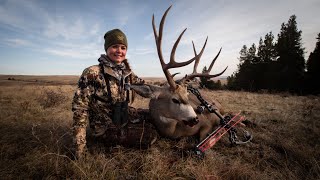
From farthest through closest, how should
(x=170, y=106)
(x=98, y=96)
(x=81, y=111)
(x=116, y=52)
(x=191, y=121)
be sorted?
(x=170, y=106) → (x=191, y=121) → (x=116, y=52) → (x=98, y=96) → (x=81, y=111)

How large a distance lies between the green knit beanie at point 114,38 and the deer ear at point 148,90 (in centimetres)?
78

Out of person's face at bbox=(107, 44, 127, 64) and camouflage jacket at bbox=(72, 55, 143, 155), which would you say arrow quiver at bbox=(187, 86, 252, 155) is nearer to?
camouflage jacket at bbox=(72, 55, 143, 155)

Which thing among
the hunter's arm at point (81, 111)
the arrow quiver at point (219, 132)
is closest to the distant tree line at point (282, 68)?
the arrow quiver at point (219, 132)

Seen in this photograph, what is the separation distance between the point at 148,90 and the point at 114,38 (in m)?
1.06

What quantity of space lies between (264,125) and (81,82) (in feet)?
14.1

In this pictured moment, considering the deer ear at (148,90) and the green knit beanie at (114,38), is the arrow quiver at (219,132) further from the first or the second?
the green knit beanie at (114,38)

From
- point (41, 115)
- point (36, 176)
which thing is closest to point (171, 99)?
point (36, 176)

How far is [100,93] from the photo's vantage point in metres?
3.29

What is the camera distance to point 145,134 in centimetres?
340

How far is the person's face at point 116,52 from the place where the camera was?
3.42 m

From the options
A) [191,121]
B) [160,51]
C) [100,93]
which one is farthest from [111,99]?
[191,121]

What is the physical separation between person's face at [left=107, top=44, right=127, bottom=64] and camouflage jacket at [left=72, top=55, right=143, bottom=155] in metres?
0.13

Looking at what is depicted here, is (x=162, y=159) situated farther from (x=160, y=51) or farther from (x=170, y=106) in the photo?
(x=160, y=51)

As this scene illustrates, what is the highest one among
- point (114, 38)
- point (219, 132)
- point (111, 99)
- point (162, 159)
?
point (114, 38)
